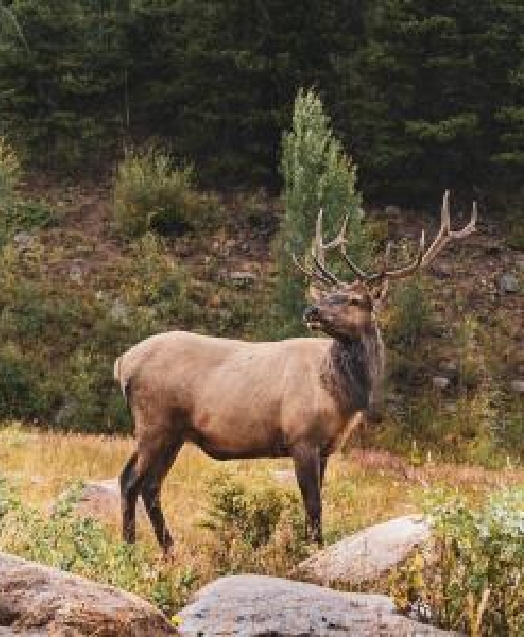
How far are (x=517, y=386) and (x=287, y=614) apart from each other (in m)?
22.8

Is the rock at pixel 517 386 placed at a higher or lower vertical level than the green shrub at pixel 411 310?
lower

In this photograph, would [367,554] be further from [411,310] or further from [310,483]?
[411,310]

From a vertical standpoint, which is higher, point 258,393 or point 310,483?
point 258,393

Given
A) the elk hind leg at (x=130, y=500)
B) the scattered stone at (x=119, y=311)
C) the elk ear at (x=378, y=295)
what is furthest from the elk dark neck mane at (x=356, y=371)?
the scattered stone at (x=119, y=311)

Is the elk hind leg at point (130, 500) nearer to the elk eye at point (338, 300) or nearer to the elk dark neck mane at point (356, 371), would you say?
the elk dark neck mane at point (356, 371)

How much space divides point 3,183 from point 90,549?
1726 cm

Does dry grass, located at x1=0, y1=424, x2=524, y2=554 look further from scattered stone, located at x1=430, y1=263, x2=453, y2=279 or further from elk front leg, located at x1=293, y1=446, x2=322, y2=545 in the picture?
scattered stone, located at x1=430, y1=263, x2=453, y2=279

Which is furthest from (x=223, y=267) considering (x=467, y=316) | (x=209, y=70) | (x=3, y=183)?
(x=3, y=183)

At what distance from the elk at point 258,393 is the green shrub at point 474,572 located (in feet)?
9.05

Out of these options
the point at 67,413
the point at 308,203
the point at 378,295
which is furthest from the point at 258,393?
the point at 67,413

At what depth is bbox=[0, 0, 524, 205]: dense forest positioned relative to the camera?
30250mm

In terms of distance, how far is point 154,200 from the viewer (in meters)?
31.0

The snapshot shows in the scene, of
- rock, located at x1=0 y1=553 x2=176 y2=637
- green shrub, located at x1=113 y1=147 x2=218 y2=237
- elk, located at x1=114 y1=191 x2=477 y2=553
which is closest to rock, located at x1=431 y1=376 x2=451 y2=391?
green shrub, located at x1=113 y1=147 x2=218 y2=237

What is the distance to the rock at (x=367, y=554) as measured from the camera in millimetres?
6316
